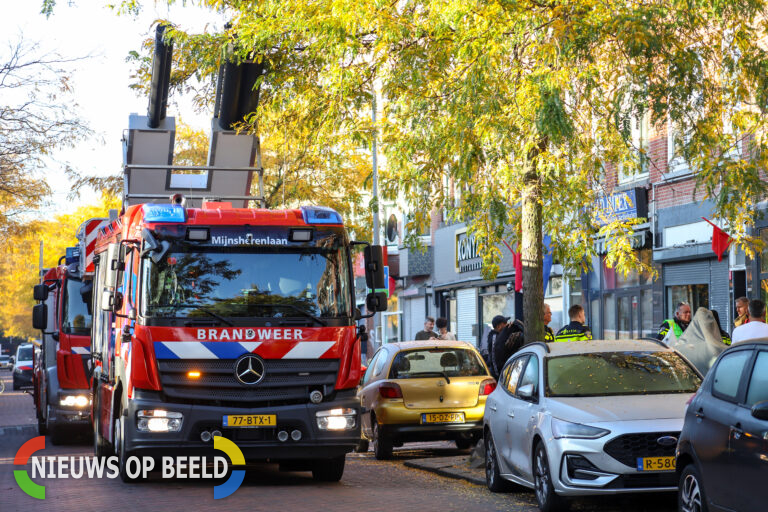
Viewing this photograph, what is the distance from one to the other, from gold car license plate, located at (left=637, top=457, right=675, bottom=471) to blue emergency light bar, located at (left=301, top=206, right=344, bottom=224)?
4562 millimetres

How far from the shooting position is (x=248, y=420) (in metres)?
12.3

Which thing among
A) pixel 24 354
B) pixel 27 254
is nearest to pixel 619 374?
pixel 27 254

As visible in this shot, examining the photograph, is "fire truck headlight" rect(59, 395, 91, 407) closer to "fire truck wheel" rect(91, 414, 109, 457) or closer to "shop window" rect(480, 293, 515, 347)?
"fire truck wheel" rect(91, 414, 109, 457)

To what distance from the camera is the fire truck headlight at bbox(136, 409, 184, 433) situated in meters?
12.2

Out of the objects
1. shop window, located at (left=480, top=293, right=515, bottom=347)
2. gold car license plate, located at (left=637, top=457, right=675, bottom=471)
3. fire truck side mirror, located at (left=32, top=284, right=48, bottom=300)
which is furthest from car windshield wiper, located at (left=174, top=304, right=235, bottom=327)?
shop window, located at (left=480, top=293, right=515, bottom=347)

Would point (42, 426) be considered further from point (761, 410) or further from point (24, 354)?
point (24, 354)

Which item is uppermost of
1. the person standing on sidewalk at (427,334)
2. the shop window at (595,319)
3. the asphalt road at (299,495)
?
the shop window at (595,319)

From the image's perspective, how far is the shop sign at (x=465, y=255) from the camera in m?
37.1

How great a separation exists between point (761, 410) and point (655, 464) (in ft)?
8.66

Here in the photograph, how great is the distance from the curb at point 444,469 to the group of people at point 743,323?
3105mm

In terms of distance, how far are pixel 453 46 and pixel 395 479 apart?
498cm

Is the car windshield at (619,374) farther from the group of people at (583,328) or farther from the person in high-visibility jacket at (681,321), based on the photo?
the person in high-visibility jacket at (681,321)

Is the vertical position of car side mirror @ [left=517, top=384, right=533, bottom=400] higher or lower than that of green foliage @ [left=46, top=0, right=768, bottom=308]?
lower

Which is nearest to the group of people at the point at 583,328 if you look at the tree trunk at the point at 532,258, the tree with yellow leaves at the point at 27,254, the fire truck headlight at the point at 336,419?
the tree trunk at the point at 532,258
